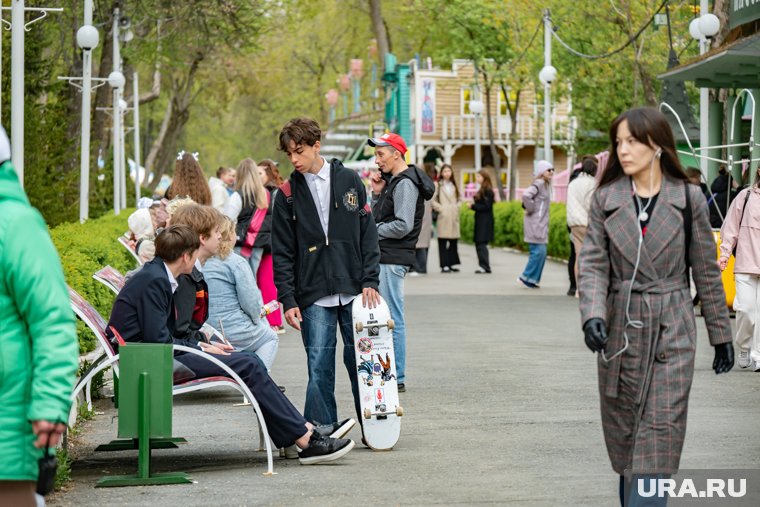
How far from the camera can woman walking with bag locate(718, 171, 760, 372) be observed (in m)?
12.5

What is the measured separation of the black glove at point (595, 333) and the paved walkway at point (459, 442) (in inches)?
59.6

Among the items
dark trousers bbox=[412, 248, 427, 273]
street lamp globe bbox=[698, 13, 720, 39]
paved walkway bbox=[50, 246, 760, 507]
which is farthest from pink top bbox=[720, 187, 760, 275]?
dark trousers bbox=[412, 248, 427, 273]

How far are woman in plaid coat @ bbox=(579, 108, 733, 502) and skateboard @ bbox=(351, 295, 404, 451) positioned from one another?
291 centimetres

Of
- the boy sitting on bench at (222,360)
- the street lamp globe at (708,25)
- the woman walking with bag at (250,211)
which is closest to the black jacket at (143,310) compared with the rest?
the boy sitting on bench at (222,360)

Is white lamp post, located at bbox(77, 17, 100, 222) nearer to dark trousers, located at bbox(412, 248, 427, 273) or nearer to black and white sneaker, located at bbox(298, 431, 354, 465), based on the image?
dark trousers, located at bbox(412, 248, 427, 273)

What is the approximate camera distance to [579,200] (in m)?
20.5

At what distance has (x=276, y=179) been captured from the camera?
17672mm

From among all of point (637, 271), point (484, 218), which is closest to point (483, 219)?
point (484, 218)

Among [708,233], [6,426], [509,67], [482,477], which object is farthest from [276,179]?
[509,67]

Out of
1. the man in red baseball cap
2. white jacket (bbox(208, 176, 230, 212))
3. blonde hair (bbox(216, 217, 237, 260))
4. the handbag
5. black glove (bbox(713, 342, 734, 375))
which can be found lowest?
the handbag

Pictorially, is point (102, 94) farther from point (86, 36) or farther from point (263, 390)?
point (263, 390)

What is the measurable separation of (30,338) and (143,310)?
373cm

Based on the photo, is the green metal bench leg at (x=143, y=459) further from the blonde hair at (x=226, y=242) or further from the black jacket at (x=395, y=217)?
the black jacket at (x=395, y=217)

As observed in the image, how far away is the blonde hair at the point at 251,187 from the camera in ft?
53.4
